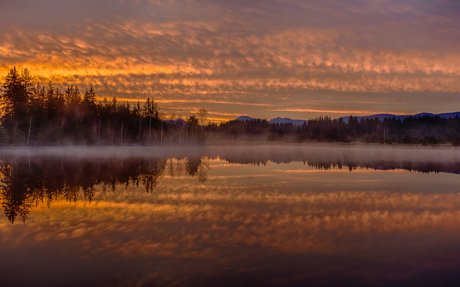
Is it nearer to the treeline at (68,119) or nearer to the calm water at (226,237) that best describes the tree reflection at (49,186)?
the calm water at (226,237)

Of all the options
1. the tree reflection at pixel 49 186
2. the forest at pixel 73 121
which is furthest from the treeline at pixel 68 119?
the tree reflection at pixel 49 186

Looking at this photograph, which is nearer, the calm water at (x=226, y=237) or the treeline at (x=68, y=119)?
the calm water at (x=226, y=237)

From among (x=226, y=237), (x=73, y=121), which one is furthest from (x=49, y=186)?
(x=73, y=121)

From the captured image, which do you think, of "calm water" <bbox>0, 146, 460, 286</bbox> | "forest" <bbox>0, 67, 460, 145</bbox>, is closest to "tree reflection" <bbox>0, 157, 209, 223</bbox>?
"calm water" <bbox>0, 146, 460, 286</bbox>

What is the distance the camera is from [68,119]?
99.6 meters

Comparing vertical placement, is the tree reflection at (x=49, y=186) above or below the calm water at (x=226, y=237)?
below

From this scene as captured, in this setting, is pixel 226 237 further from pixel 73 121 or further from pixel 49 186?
pixel 73 121

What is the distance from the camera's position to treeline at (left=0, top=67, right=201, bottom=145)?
8125 centimetres

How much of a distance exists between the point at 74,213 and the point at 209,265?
8.90 metres

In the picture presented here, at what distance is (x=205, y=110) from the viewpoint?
172250 mm

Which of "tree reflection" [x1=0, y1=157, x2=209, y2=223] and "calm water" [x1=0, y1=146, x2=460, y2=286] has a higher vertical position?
"calm water" [x1=0, y1=146, x2=460, y2=286]

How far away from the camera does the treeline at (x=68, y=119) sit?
267 feet

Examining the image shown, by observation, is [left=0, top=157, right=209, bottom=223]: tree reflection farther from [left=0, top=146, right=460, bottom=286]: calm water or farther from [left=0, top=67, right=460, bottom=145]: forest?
[left=0, top=67, right=460, bottom=145]: forest

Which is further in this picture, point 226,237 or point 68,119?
point 68,119
